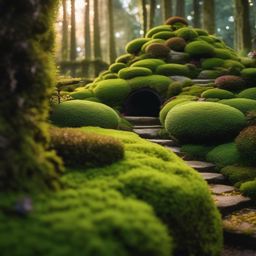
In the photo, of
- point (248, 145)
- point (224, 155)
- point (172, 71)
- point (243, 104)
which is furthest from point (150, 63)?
point (248, 145)

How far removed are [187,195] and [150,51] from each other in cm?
1394

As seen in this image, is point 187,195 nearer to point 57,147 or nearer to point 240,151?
point 57,147

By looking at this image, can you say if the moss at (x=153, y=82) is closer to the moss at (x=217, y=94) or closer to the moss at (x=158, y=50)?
the moss at (x=217, y=94)

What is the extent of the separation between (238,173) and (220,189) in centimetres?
78

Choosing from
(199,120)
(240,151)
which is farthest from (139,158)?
(199,120)

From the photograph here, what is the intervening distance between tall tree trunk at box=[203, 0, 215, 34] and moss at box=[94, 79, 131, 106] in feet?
29.1

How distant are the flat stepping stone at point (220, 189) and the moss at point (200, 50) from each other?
10056 mm

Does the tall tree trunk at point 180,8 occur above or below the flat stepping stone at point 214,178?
above

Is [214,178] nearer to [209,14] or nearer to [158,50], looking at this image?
[158,50]

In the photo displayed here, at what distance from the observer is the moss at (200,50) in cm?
1733

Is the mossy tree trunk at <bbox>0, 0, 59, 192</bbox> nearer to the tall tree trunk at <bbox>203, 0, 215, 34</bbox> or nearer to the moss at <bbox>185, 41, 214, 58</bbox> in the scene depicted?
the moss at <bbox>185, 41, 214, 58</bbox>

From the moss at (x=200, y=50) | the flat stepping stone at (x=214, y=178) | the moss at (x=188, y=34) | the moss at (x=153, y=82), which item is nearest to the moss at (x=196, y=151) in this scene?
the flat stepping stone at (x=214, y=178)

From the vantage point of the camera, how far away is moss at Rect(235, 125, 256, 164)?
8.75m

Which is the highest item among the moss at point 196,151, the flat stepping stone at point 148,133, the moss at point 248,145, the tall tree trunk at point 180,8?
the tall tree trunk at point 180,8
